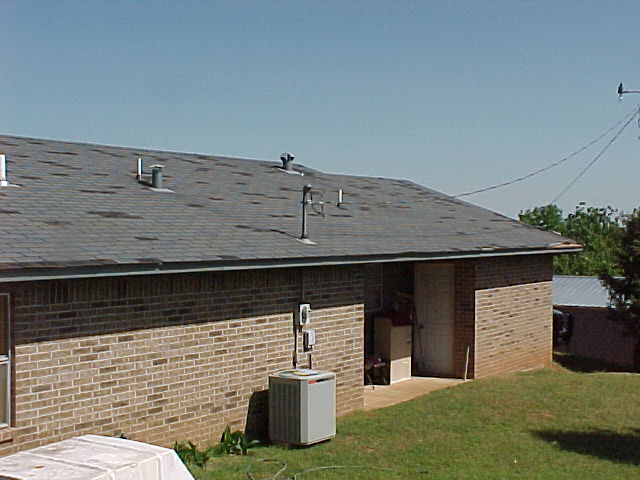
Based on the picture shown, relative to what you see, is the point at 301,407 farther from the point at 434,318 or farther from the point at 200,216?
the point at 434,318

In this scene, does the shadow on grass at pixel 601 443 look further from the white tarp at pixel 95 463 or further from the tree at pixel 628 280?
the tree at pixel 628 280

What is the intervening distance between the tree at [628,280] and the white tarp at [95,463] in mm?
17202

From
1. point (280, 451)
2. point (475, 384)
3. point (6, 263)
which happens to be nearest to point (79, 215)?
point (6, 263)

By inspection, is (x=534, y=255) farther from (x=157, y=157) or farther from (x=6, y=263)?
(x=6, y=263)

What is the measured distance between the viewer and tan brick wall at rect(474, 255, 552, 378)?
16.9 metres

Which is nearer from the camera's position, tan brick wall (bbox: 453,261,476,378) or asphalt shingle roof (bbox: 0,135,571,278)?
asphalt shingle roof (bbox: 0,135,571,278)

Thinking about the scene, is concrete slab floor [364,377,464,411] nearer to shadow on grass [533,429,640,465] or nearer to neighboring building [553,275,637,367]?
shadow on grass [533,429,640,465]

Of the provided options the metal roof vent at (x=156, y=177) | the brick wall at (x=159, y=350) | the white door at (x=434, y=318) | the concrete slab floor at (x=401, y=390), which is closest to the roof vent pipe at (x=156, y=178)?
the metal roof vent at (x=156, y=177)

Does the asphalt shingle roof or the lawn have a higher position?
the asphalt shingle roof

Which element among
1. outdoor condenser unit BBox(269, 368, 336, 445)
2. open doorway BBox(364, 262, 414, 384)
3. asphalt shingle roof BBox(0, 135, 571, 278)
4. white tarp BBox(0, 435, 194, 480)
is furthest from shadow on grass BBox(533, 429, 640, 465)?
white tarp BBox(0, 435, 194, 480)

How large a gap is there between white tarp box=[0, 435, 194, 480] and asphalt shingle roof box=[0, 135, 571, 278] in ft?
6.70

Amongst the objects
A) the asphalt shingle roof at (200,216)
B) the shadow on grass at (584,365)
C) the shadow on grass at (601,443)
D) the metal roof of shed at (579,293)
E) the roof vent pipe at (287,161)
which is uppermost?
the roof vent pipe at (287,161)

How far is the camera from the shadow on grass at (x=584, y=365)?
20273 mm

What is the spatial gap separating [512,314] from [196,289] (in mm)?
9360
